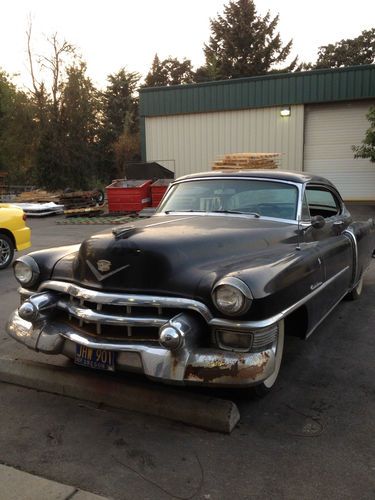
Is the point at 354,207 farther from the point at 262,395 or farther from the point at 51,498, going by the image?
the point at 51,498

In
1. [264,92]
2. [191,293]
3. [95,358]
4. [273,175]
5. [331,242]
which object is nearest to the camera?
[191,293]

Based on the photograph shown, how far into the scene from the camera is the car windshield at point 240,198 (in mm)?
4250

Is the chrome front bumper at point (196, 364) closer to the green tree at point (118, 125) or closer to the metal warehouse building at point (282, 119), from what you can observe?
the metal warehouse building at point (282, 119)

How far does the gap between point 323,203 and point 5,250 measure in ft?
17.7

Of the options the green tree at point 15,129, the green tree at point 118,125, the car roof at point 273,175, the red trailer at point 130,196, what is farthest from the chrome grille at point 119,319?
the green tree at point 118,125

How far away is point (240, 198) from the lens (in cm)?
441

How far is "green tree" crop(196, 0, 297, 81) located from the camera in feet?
131

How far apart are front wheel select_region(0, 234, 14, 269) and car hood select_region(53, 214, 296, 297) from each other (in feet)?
15.4

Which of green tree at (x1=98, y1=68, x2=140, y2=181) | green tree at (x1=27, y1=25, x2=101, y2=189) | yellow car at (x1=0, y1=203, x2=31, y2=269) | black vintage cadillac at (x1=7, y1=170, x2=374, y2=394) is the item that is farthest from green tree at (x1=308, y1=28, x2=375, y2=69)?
black vintage cadillac at (x1=7, y1=170, x2=374, y2=394)

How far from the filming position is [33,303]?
10.9 ft

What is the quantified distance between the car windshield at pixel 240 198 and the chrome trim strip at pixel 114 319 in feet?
5.58

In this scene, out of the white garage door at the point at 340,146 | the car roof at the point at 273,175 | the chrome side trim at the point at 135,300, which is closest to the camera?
the chrome side trim at the point at 135,300

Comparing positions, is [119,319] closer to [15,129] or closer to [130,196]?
[130,196]

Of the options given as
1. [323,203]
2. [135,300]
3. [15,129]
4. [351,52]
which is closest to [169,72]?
[351,52]
